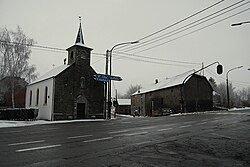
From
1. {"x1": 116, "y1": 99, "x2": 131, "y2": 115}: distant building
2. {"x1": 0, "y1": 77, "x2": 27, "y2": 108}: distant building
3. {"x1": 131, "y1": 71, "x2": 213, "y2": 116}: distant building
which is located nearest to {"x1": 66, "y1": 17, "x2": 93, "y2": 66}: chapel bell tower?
{"x1": 0, "y1": 77, "x2": 27, "y2": 108}: distant building

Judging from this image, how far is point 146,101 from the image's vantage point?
64188mm

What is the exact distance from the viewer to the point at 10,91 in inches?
1847

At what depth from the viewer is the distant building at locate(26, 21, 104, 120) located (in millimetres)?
31531

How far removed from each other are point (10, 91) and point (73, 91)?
21284mm

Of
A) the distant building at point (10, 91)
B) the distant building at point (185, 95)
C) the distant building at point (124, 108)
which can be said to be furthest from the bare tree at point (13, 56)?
the distant building at point (124, 108)

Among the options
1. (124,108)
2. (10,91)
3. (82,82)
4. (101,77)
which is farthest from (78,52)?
(124,108)

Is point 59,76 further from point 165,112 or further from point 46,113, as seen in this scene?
point 165,112

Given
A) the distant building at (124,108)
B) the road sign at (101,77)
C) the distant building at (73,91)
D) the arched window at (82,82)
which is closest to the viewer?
Answer: the road sign at (101,77)

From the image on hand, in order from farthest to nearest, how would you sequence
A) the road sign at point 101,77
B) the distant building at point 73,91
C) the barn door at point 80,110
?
1. the barn door at point 80,110
2. the distant building at point 73,91
3. the road sign at point 101,77

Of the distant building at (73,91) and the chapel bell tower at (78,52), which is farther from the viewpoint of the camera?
the chapel bell tower at (78,52)

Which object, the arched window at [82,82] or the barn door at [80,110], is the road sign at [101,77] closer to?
the arched window at [82,82]

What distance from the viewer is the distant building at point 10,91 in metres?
41.5

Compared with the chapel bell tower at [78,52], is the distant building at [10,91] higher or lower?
lower

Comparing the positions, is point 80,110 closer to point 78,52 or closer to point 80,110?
point 80,110
